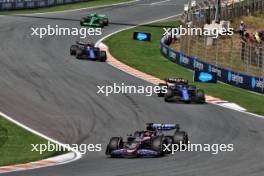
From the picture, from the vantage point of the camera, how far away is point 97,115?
30906 millimetres

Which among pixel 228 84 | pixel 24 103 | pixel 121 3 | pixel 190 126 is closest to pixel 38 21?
pixel 121 3

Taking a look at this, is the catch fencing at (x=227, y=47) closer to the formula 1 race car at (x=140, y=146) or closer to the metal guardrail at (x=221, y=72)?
the metal guardrail at (x=221, y=72)

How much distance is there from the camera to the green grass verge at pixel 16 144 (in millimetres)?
22703

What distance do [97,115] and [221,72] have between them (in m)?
12.8

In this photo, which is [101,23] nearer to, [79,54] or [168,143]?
[79,54]

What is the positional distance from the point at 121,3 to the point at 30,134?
51.5m

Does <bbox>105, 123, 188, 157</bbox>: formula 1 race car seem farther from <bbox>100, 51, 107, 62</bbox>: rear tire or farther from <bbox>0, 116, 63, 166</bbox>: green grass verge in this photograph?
<bbox>100, 51, 107, 62</bbox>: rear tire

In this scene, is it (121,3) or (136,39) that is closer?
(136,39)

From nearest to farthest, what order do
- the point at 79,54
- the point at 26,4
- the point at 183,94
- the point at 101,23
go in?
the point at 183,94 < the point at 79,54 < the point at 101,23 < the point at 26,4

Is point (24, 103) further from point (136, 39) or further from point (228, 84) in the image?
point (136, 39)

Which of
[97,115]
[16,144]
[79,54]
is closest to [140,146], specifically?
[16,144]

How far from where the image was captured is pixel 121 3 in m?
77.6

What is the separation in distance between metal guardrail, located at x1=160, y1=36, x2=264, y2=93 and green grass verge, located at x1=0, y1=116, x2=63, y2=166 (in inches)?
577

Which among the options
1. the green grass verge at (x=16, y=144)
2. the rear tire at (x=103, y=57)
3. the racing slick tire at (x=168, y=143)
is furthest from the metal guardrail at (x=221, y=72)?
the racing slick tire at (x=168, y=143)
